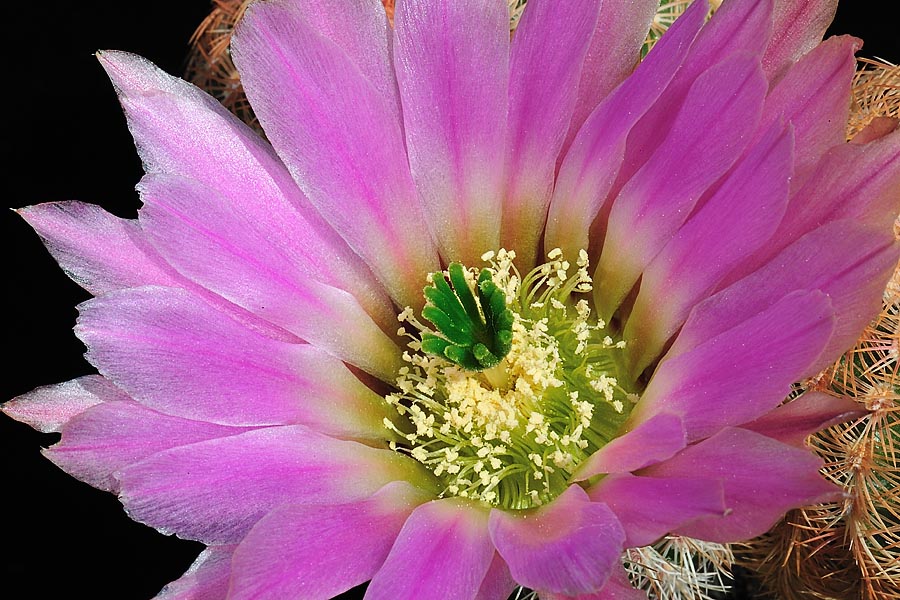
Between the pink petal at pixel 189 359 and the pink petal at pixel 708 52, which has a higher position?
the pink petal at pixel 708 52

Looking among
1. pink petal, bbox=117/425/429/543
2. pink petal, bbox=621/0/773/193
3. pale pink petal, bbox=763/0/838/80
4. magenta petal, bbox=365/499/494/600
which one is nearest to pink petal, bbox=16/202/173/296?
pink petal, bbox=117/425/429/543

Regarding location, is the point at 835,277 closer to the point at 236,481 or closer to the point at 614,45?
the point at 614,45

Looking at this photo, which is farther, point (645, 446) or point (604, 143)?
point (604, 143)

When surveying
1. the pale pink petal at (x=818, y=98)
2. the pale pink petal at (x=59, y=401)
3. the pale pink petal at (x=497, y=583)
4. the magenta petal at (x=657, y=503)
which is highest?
the pale pink petal at (x=818, y=98)

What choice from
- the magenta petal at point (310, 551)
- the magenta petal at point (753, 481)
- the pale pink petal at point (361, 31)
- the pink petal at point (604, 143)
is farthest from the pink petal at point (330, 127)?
the magenta petal at point (753, 481)

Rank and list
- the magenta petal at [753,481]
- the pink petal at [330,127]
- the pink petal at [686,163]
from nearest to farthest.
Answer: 1. the magenta petal at [753,481]
2. the pink petal at [686,163]
3. the pink petal at [330,127]

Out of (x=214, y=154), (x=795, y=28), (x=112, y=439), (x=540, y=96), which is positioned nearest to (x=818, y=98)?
(x=795, y=28)

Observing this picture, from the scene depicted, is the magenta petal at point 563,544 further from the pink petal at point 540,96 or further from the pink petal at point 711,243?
the pink petal at point 540,96
